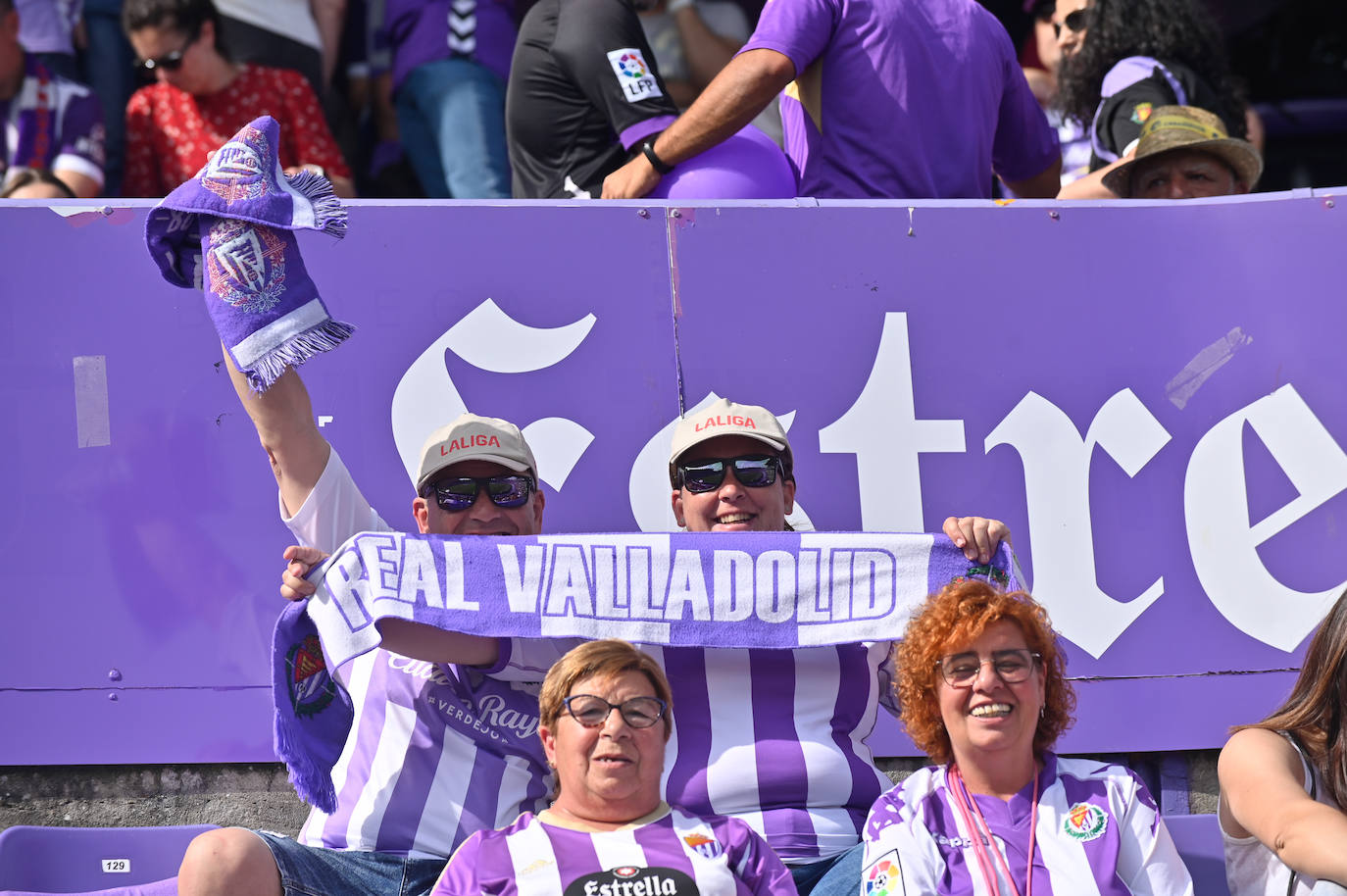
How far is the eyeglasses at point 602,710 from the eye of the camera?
2.92 m

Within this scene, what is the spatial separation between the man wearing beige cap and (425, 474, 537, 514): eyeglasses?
2220 millimetres

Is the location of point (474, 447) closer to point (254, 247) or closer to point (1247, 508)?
point (254, 247)

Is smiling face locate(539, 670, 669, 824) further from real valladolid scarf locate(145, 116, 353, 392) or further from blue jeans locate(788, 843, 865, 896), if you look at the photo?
real valladolid scarf locate(145, 116, 353, 392)

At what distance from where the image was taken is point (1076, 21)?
5.30m

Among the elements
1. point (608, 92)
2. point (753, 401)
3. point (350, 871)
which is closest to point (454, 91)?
point (608, 92)

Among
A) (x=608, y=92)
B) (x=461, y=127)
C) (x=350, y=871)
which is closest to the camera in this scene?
(x=350, y=871)

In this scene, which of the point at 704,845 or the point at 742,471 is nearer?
the point at 704,845

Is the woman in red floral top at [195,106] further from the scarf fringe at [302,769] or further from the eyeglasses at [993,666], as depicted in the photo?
the eyeglasses at [993,666]

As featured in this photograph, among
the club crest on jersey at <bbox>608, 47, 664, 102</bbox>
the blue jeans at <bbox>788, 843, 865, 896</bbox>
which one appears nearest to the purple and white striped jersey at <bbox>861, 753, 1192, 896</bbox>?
the blue jeans at <bbox>788, 843, 865, 896</bbox>

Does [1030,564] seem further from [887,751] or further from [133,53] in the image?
[133,53]

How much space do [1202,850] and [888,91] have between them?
2.22 m

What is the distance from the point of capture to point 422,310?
427 centimetres

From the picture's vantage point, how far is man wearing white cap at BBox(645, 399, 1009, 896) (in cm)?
325

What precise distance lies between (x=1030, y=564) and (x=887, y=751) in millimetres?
612
